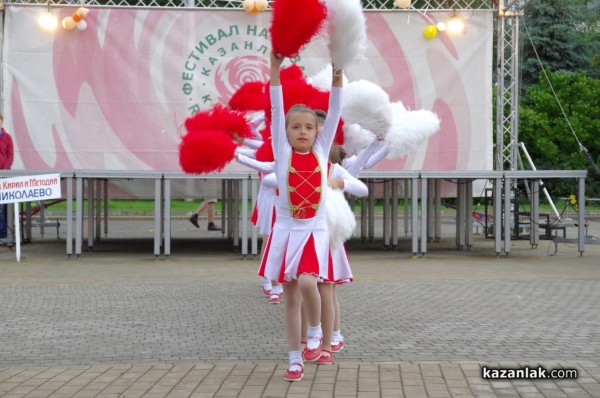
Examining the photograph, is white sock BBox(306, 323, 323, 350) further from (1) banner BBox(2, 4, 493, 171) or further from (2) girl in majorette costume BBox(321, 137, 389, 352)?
(1) banner BBox(2, 4, 493, 171)

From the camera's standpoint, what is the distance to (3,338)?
7105mm

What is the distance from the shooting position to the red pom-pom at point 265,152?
842cm

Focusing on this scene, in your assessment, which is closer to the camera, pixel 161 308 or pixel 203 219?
pixel 161 308

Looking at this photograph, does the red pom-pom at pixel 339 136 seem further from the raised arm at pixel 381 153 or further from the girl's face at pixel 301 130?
the girl's face at pixel 301 130

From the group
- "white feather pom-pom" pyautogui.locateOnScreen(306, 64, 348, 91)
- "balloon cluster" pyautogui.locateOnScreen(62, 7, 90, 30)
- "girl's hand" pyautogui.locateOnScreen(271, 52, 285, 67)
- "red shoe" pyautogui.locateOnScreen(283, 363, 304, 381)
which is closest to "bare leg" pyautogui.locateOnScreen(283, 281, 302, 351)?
"red shoe" pyautogui.locateOnScreen(283, 363, 304, 381)

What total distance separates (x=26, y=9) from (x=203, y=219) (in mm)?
10265

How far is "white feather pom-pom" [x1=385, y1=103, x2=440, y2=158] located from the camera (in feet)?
23.6

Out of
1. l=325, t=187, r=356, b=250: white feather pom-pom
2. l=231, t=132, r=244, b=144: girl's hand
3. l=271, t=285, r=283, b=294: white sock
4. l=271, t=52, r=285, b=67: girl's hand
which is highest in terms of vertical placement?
l=271, t=52, r=285, b=67: girl's hand

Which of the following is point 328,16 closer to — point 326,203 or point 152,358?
point 326,203

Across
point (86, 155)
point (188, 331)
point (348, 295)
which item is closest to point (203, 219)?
point (86, 155)

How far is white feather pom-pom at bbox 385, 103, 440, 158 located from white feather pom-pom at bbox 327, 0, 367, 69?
5.25 ft

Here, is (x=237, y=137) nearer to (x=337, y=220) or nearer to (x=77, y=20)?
(x=337, y=220)

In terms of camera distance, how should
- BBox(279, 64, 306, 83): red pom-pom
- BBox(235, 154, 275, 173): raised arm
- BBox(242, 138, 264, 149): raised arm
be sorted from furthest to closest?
BBox(242, 138, 264, 149): raised arm → BBox(279, 64, 306, 83): red pom-pom → BBox(235, 154, 275, 173): raised arm

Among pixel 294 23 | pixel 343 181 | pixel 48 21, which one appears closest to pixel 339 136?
pixel 343 181
